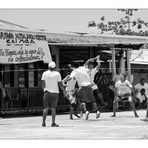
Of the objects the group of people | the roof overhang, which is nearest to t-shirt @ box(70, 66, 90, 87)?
the group of people

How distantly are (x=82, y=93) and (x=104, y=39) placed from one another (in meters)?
6.16

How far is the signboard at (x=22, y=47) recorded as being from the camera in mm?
18562

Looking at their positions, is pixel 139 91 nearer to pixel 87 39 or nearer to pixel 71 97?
pixel 87 39

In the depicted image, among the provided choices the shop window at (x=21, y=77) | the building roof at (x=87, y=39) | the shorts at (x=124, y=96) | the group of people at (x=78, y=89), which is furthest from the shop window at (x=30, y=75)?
the shorts at (x=124, y=96)

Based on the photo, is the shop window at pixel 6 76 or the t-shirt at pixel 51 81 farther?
the shop window at pixel 6 76

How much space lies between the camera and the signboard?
18.6 m

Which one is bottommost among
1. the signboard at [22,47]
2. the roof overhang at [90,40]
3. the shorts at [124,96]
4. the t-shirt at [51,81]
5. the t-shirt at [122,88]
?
the shorts at [124,96]

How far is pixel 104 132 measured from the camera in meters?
11.9

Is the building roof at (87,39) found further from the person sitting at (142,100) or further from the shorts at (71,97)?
the shorts at (71,97)

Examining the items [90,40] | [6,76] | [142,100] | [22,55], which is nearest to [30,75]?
[6,76]

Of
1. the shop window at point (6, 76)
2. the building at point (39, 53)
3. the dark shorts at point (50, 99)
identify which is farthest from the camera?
the shop window at point (6, 76)

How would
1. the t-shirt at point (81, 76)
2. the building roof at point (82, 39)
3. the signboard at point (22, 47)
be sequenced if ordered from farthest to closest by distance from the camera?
1. the building roof at point (82, 39)
2. the signboard at point (22, 47)
3. the t-shirt at point (81, 76)

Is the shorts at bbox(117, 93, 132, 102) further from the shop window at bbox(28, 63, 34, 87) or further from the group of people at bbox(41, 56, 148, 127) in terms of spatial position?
the shop window at bbox(28, 63, 34, 87)

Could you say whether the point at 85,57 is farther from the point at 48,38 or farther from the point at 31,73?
the point at 48,38
